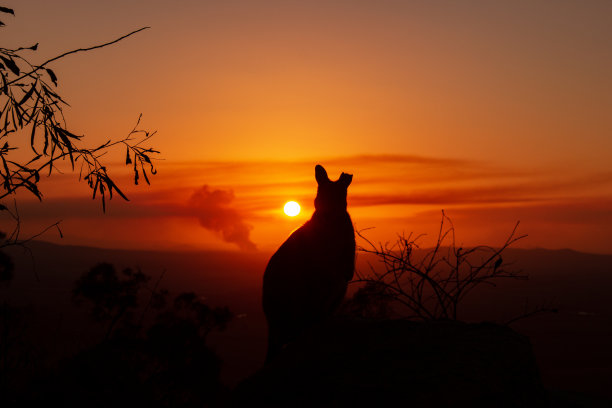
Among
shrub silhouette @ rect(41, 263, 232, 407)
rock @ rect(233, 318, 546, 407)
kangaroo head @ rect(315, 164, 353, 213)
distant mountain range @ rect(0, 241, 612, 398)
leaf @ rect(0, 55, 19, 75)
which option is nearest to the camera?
rock @ rect(233, 318, 546, 407)

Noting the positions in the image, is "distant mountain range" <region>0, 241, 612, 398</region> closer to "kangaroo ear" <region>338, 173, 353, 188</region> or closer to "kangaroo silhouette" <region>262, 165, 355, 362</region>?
"kangaroo silhouette" <region>262, 165, 355, 362</region>

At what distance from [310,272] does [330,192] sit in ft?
3.55

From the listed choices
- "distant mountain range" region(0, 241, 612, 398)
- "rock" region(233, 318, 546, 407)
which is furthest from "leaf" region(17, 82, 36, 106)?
"distant mountain range" region(0, 241, 612, 398)

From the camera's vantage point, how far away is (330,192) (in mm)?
7578

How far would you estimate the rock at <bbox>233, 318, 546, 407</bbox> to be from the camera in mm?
4934

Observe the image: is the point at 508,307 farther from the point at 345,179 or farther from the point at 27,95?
the point at 27,95

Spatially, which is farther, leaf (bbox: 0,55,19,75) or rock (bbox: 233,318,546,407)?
leaf (bbox: 0,55,19,75)

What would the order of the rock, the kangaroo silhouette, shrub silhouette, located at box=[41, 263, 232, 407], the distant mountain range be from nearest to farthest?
the rock → the kangaroo silhouette → shrub silhouette, located at box=[41, 263, 232, 407] → the distant mountain range

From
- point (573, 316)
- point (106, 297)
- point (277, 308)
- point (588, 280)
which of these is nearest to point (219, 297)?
point (573, 316)

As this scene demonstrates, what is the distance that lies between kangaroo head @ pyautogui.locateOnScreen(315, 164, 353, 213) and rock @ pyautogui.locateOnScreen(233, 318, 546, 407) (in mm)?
1563

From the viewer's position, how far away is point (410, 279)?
735cm

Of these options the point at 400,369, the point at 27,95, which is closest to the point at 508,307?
the point at 400,369

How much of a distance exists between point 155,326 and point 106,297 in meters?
1.82

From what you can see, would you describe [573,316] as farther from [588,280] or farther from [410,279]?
[410,279]
